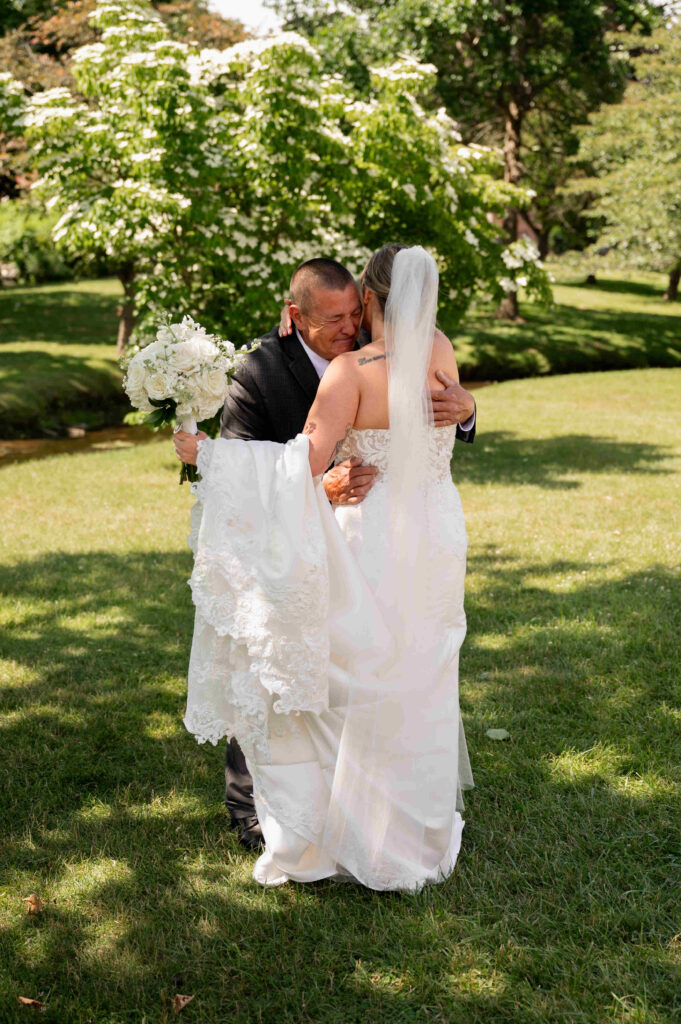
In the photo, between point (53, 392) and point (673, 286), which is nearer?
point (53, 392)

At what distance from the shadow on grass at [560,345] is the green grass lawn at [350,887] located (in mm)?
17094

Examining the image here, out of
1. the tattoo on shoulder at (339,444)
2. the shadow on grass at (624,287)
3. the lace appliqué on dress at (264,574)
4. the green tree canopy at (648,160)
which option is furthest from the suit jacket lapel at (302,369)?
the shadow on grass at (624,287)

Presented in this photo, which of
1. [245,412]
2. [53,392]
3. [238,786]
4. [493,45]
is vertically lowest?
[53,392]

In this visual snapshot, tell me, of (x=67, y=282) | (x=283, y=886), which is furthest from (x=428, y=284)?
(x=67, y=282)

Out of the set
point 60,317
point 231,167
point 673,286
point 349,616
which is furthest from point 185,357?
point 673,286

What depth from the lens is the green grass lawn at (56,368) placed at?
1811 centimetres

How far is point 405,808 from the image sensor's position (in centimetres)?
384

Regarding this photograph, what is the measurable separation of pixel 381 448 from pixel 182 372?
0.86 meters

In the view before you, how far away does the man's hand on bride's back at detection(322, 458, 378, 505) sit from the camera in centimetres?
388

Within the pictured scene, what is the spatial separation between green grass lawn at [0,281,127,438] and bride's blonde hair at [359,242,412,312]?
15.1 metres

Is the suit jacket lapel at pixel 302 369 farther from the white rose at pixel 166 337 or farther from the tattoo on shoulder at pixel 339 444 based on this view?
the white rose at pixel 166 337

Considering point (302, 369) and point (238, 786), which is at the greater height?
point (302, 369)

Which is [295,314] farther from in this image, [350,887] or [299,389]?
[350,887]

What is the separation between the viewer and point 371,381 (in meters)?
3.71
